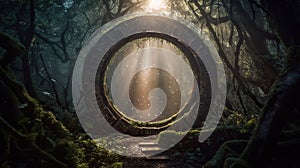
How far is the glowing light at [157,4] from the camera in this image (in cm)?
1747

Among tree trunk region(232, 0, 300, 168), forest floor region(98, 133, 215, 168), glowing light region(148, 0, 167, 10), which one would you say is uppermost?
glowing light region(148, 0, 167, 10)

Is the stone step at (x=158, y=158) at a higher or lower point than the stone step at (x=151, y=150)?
lower

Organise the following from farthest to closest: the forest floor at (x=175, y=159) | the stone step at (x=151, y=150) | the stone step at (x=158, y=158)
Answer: the stone step at (x=151, y=150) < the stone step at (x=158, y=158) < the forest floor at (x=175, y=159)

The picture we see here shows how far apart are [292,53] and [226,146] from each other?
239 centimetres

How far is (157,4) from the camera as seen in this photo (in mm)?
17844

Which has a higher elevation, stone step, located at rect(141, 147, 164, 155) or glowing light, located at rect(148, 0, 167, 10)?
glowing light, located at rect(148, 0, 167, 10)

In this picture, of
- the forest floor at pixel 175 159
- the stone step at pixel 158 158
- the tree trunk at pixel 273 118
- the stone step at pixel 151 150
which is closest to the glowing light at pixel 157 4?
the stone step at pixel 151 150

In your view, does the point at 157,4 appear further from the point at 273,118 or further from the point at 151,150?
the point at 273,118

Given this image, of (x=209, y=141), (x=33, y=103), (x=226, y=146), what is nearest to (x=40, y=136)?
(x=33, y=103)

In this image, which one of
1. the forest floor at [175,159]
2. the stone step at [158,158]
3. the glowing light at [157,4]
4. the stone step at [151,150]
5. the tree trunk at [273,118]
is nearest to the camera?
the tree trunk at [273,118]

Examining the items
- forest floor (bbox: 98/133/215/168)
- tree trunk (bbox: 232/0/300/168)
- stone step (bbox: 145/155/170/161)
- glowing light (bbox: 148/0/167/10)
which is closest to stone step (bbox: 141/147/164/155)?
forest floor (bbox: 98/133/215/168)

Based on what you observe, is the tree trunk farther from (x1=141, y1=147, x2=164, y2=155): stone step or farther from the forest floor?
(x1=141, y1=147, x2=164, y2=155): stone step

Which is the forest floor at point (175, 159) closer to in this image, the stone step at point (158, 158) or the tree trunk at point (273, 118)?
the stone step at point (158, 158)

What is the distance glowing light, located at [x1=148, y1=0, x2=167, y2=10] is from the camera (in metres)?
17.5
